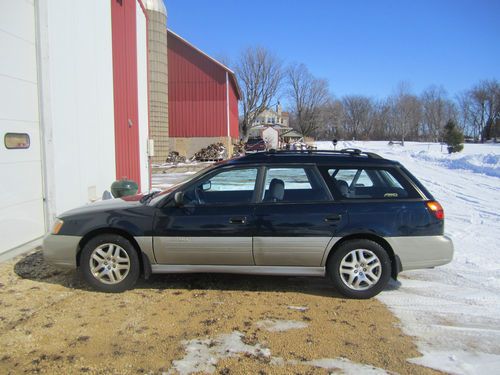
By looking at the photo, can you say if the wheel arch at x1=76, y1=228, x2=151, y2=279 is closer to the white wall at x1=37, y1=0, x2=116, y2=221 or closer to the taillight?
the white wall at x1=37, y1=0, x2=116, y2=221

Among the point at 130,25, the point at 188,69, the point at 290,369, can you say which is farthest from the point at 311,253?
the point at 188,69

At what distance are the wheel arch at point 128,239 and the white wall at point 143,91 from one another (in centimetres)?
890

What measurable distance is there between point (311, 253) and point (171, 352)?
6.13ft

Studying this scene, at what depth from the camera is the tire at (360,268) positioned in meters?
4.92

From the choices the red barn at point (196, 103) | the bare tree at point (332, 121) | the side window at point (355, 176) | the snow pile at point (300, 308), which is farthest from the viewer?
the bare tree at point (332, 121)

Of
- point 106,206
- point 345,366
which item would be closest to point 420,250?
point 345,366

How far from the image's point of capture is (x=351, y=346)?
389 centimetres

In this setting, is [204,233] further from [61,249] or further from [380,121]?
[380,121]

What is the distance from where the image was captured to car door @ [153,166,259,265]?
4949 mm

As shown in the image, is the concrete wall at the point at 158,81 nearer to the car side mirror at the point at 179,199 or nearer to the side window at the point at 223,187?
the side window at the point at 223,187

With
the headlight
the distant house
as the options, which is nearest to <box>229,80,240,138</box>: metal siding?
the distant house

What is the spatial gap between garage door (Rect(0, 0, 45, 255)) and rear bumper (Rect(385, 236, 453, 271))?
16.2 ft

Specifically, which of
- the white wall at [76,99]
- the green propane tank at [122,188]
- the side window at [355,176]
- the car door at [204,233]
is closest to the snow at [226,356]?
the car door at [204,233]

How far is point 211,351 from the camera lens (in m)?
3.75
